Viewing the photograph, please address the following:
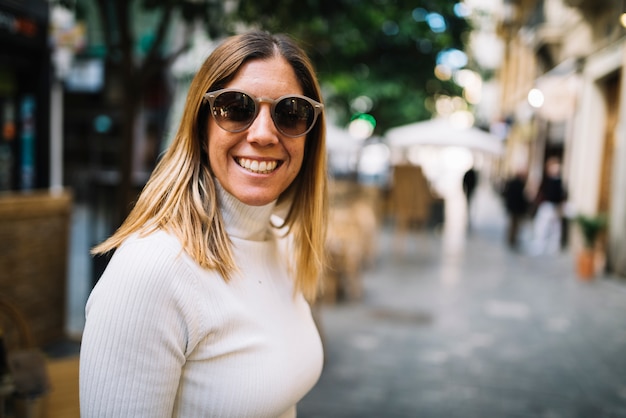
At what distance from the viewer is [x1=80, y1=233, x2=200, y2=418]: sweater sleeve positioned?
1176 mm

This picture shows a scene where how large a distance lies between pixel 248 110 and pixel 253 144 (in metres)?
0.10

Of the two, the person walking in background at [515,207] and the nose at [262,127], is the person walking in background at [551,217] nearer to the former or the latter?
the person walking in background at [515,207]

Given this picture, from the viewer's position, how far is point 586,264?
343 inches

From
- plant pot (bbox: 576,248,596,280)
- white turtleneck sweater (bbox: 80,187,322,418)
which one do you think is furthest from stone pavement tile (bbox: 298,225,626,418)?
white turtleneck sweater (bbox: 80,187,322,418)

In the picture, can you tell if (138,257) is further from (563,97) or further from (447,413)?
(563,97)

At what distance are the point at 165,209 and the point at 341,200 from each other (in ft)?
29.5

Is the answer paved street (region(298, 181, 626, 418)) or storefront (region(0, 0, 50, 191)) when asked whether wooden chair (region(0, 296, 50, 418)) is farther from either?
storefront (region(0, 0, 50, 191))

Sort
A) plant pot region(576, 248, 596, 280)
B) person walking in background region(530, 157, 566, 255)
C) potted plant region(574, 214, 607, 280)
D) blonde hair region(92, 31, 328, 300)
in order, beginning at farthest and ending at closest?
person walking in background region(530, 157, 566, 255), plant pot region(576, 248, 596, 280), potted plant region(574, 214, 607, 280), blonde hair region(92, 31, 328, 300)

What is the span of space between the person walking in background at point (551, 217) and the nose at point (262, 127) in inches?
463

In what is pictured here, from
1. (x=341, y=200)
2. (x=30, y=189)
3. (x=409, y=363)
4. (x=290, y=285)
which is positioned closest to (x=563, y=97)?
(x=341, y=200)

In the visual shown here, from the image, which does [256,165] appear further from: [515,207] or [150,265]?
[515,207]

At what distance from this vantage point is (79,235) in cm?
1096

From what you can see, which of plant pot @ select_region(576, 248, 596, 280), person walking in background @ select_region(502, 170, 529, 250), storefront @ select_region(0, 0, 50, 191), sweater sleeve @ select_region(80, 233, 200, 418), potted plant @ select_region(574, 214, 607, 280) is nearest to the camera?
sweater sleeve @ select_region(80, 233, 200, 418)

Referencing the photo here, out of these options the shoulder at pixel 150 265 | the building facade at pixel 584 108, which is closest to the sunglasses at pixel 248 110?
the shoulder at pixel 150 265
